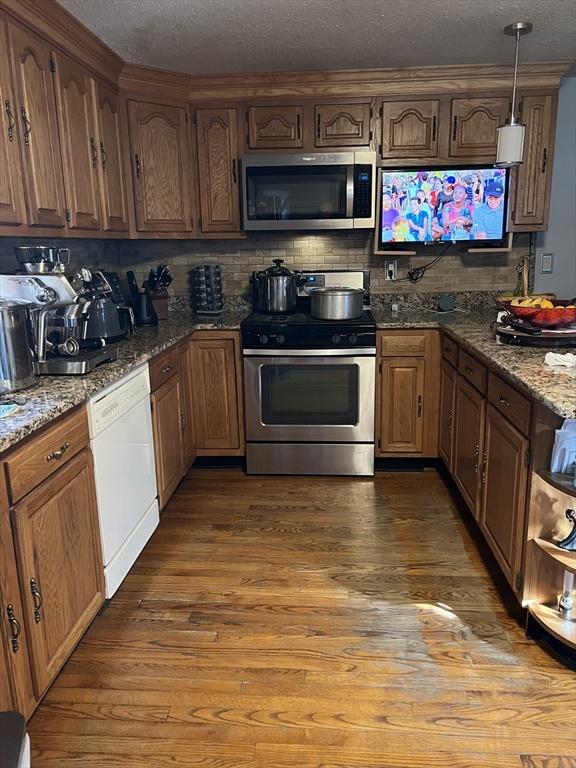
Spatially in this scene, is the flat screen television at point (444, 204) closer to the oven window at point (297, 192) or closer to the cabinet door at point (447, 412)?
the oven window at point (297, 192)

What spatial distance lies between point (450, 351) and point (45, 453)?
2182mm

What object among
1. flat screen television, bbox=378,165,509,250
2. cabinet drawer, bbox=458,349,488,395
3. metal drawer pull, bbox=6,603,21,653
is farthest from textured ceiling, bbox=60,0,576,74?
metal drawer pull, bbox=6,603,21,653

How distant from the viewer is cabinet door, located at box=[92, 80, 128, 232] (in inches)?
115

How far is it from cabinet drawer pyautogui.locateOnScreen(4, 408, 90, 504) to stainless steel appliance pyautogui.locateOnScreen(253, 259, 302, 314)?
1790 millimetres

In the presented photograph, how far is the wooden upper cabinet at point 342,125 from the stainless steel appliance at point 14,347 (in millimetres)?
2173

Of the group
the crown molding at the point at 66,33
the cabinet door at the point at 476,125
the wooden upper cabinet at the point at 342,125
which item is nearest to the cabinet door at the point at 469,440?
the cabinet door at the point at 476,125

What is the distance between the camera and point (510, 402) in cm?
212

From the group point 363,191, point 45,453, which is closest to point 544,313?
point 363,191

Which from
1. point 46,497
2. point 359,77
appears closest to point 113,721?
point 46,497

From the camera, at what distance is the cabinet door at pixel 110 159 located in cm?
292

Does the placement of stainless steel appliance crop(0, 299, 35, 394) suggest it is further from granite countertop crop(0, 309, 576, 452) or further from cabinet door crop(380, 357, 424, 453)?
cabinet door crop(380, 357, 424, 453)

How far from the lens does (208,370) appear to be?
3436 millimetres

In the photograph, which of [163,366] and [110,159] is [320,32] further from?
[163,366]

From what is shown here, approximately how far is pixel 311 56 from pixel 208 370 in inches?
70.3
